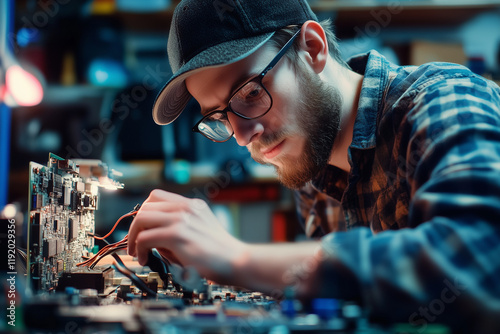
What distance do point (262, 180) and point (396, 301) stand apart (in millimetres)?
1960

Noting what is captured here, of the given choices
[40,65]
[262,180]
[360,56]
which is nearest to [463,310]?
[360,56]

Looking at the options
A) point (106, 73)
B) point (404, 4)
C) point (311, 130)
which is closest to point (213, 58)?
point (311, 130)

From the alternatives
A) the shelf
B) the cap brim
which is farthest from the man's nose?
the shelf

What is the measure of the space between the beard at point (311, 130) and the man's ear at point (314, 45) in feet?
0.12

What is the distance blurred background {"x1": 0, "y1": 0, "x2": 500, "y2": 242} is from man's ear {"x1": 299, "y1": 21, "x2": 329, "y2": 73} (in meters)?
1.30

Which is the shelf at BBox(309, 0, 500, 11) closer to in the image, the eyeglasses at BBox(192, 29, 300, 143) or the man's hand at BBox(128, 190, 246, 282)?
the eyeglasses at BBox(192, 29, 300, 143)

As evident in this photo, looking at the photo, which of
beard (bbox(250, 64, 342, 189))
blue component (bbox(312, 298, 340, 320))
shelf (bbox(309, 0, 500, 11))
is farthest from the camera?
shelf (bbox(309, 0, 500, 11))

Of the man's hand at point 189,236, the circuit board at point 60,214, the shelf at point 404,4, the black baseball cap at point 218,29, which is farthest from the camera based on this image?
A: the shelf at point 404,4

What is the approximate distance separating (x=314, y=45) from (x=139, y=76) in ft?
5.45

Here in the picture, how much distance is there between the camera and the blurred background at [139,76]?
232 cm

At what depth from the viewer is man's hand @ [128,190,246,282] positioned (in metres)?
0.61

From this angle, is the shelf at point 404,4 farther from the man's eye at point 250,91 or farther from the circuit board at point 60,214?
the circuit board at point 60,214

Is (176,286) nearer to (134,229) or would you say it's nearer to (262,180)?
(134,229)

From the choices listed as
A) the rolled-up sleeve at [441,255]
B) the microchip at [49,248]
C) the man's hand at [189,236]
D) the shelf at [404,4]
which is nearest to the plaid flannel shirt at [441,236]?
the rolled-up sleeve at [441,255]
